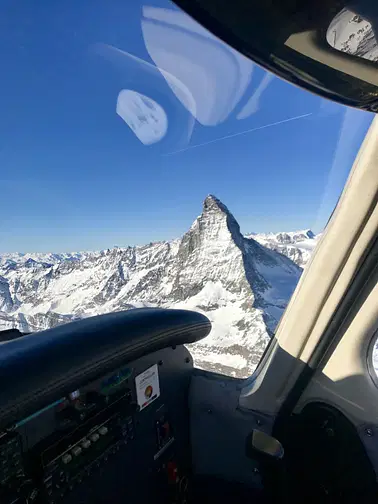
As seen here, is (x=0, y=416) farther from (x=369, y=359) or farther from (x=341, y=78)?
(x=369, y=359)

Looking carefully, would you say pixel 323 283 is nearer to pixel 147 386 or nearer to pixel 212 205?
pixel 147 386

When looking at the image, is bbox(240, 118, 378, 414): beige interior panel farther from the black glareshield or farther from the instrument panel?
the black glareshield

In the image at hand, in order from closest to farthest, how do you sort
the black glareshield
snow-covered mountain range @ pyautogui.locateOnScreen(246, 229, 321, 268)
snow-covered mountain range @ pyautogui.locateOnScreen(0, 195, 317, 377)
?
the black glareshield
snow-covered mountain range @ pyautogui.locateOnScreen(246, 229, 321, 268)
snow-covered mountain range @ pyautogui.locateOnScreen(0, 195, 317, 377)

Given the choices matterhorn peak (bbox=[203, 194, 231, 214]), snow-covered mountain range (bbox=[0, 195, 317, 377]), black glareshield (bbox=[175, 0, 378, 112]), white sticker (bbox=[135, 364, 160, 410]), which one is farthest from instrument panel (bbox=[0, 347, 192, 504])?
matterhorn peak (bbox=[203, 194, 231, 214])

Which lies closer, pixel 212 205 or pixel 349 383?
pixel 349 383

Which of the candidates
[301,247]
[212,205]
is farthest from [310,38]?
[212,205]

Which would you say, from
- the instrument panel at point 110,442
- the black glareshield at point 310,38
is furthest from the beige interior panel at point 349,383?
the black glareshield at point 310,38

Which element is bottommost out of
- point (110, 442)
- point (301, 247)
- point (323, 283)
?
point (110, 442)
